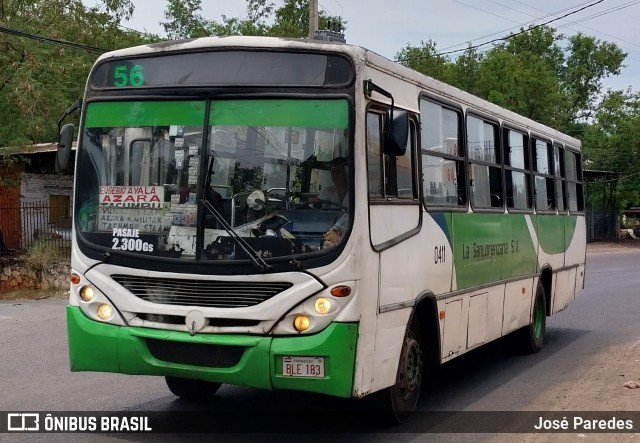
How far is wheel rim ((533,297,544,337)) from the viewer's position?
34.6 feet

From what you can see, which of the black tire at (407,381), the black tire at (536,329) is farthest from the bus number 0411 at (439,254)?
the black tire at (536,329)

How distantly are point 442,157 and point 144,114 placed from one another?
9.38 feet

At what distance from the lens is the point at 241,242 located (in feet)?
18.0

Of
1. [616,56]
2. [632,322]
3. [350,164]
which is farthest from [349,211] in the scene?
[616,56]

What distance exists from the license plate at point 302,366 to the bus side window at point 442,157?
2101 millimetres

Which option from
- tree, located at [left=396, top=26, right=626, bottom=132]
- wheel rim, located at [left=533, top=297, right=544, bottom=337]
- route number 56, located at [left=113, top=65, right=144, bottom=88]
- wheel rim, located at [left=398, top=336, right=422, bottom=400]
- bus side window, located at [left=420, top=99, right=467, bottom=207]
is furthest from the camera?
tree, located at [left=396, top=26, right=626, bottom=132]

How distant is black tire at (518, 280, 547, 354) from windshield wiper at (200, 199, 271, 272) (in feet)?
19.2

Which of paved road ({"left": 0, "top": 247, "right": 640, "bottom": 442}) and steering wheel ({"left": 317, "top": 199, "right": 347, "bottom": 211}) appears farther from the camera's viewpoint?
paved road ({"left": 0, "top": 247, "right": 640, "bottom": 442})

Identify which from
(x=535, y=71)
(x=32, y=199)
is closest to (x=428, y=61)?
(x=535, y=71)

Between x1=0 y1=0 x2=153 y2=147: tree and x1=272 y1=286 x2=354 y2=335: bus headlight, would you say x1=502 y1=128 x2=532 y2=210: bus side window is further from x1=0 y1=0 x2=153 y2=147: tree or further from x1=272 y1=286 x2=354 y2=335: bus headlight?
x1=0 y1=0 x2=153 y2=147: tree

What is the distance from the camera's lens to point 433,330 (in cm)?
693

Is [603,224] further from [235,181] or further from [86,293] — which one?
[86,293]

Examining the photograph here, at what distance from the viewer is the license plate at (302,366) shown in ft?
17.4

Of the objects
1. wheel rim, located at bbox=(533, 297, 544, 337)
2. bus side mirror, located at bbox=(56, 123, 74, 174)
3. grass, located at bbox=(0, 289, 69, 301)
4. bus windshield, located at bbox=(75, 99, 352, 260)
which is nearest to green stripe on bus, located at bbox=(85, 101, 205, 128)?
bus windshield, located at bbox=(75, 99, 352, 260)
